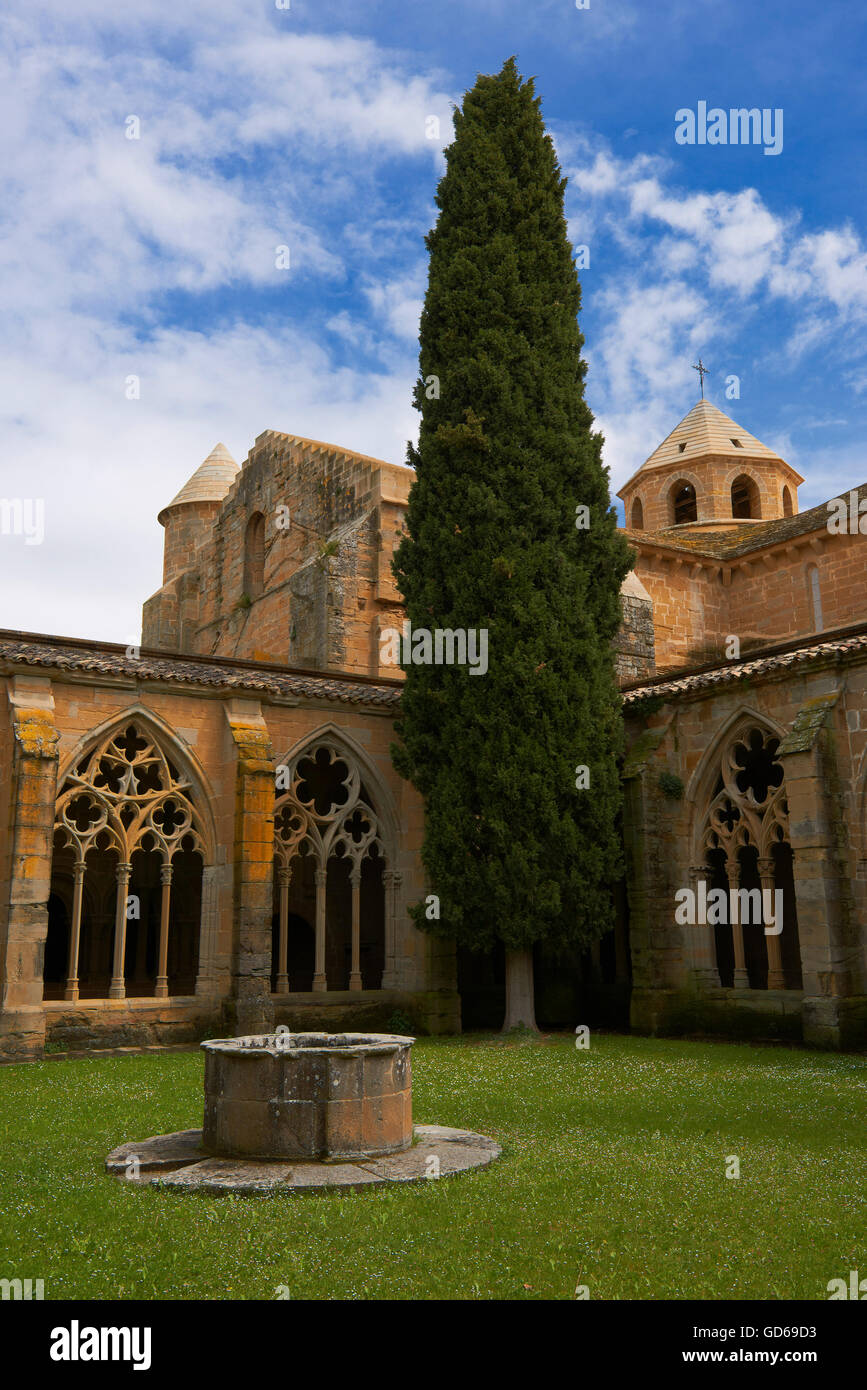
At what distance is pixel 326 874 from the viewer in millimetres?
15164

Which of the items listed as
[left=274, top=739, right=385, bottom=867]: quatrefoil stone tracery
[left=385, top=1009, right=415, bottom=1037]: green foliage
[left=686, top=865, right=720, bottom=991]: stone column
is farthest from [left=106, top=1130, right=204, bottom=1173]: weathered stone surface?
[left=686, top=865, right=720, bottom=991]: stone column

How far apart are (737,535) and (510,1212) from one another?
2061 cm

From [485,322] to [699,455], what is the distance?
45.0 ft

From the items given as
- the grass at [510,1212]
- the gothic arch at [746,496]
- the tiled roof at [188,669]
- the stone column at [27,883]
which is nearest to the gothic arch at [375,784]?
the tiled roof at [188,669]

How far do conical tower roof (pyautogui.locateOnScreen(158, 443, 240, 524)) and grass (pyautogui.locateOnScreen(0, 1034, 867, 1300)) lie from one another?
21.4 meters

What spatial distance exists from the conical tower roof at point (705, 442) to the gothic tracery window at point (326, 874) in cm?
1331

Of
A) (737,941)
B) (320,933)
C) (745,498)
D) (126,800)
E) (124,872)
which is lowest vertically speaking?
(737,941)

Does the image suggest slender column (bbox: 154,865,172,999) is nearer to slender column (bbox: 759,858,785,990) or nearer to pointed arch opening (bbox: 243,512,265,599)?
slender column (bbox: 759,858,785,990)

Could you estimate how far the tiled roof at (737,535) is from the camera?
20688 millimetres

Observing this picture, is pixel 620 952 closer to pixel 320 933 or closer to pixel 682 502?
pixel 320 933

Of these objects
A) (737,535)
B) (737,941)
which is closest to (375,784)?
(737,941)

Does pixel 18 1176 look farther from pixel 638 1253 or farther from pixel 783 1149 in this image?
pixel 783 1149

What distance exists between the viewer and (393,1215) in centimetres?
493

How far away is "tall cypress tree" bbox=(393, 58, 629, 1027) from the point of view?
12766 mm
